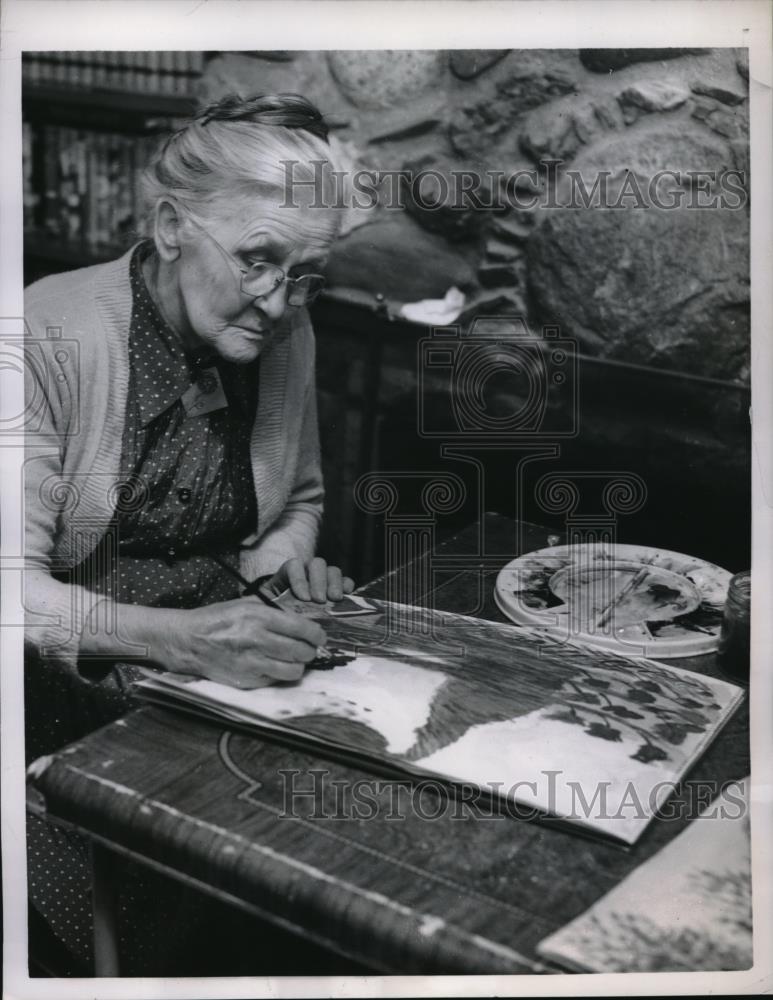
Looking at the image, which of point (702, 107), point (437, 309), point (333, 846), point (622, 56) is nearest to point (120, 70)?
point (437, 309)

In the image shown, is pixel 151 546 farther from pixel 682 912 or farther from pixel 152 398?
pixel 682 912

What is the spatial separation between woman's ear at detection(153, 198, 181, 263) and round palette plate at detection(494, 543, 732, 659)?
598 millimetres

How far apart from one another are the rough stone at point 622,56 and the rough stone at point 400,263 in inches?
11.8

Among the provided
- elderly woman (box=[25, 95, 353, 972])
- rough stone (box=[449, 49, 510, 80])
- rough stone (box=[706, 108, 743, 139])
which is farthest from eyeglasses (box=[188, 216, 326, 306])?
rough stone (box=[706, 108, 743, 139])

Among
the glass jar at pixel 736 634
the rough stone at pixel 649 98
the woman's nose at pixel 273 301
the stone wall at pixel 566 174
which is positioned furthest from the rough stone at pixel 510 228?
the glass jar at pixel 736 634

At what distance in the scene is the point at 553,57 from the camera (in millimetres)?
1237

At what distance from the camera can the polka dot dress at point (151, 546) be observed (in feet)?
4.03

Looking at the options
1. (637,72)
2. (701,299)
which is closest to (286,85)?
(637,72)

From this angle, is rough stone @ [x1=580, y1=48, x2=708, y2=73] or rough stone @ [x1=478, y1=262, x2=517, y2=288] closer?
rough stone @ [x1=580, y1=48, x2=708, y2=73]

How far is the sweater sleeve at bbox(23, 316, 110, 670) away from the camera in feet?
4.01

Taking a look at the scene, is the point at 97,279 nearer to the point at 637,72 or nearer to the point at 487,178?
the point at 487,178

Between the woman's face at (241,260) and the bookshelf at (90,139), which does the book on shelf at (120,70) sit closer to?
the bookshelf at (90,139)

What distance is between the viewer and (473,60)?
4.07ft

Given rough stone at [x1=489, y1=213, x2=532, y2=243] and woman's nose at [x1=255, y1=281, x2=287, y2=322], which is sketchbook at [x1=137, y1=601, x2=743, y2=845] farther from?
rough stone at [x1=489, y1=213, x2=532, y2=243]
